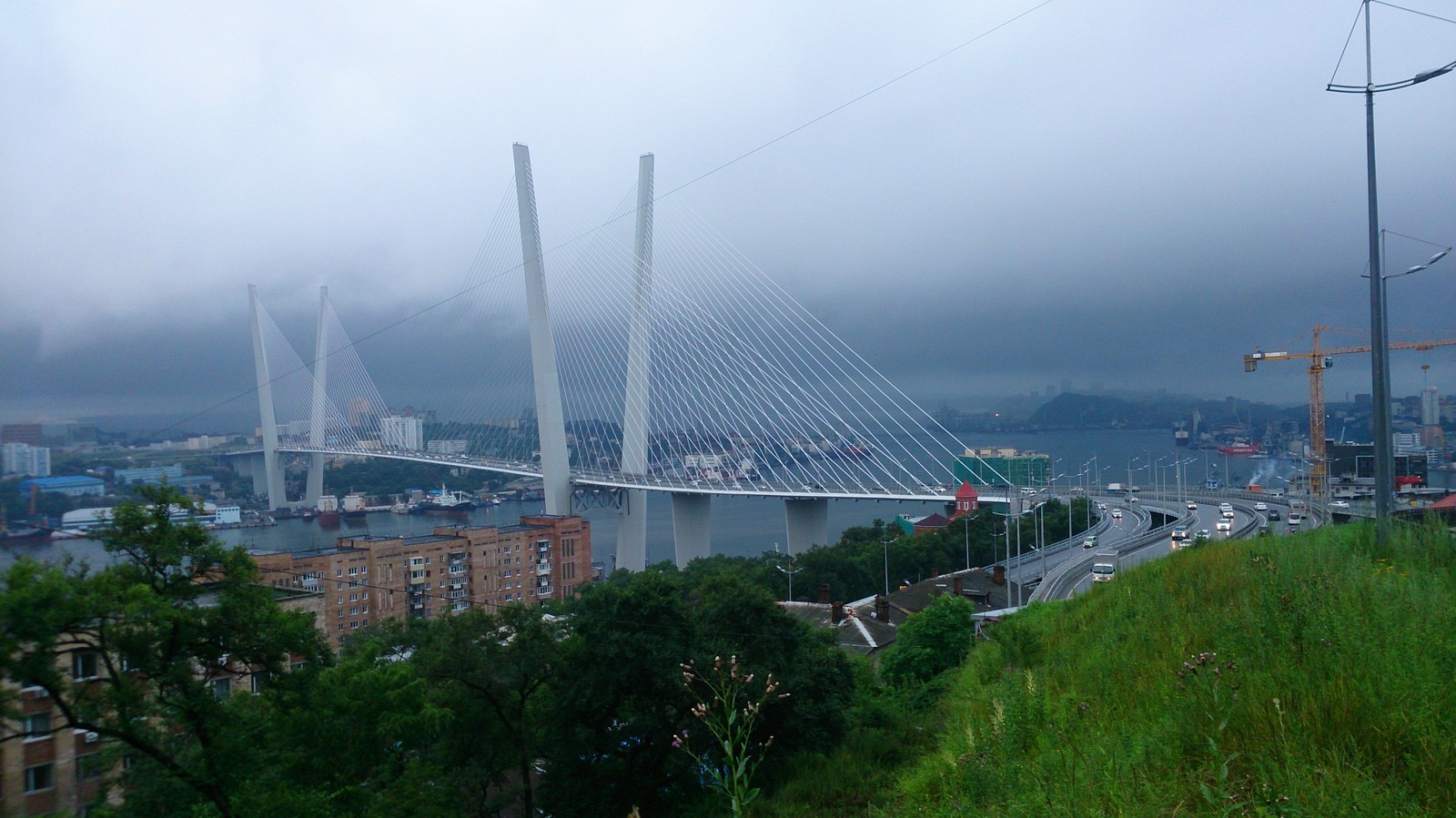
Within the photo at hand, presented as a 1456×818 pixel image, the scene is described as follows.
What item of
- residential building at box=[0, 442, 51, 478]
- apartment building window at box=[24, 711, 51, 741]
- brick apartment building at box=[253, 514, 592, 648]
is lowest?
brick apartment building at box=[253, 514, 592, 648]

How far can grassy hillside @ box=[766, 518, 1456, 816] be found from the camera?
1.56 meters

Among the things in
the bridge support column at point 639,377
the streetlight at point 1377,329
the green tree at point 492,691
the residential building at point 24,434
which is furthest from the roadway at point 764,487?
the residential building at point 24,434

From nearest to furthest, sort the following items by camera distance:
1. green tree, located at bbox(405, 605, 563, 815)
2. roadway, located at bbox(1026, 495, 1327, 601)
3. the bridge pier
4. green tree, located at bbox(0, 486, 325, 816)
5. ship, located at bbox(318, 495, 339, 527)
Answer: green tree, located at bbox(0, 486, 325, 816) < green tree, located at bbox(405, 605, 563, 815) < roadway, located at bbox(1026, 495, 1327, 601) < the bridge pier < ship, located at bbox(318, 495, 339, 527)

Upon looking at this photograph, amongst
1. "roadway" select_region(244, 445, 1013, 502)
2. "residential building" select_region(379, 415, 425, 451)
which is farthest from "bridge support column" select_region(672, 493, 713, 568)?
"residential building" select_region(379, 415, 425, 451)

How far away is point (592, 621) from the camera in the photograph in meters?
6.16

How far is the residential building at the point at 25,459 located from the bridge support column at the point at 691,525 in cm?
1440

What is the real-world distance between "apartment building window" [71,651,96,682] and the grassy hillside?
3301mm

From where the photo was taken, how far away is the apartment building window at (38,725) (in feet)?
10.8

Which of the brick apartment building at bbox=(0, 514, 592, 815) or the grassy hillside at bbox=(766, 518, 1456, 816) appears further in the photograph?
the brick apartment building at bbox=(0, 514, 592, 815)

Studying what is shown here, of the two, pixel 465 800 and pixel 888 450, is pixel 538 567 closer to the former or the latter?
pixel 888 450

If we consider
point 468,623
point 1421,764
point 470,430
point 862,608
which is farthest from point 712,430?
point 1421,764

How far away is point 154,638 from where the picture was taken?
360cm

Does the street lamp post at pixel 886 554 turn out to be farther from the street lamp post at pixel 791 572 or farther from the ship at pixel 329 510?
the ship at pixel 329 510

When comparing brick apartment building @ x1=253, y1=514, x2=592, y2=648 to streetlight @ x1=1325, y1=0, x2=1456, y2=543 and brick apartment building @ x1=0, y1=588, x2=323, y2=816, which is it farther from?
streetlight @ x1=1325, y1=0, x2=1456, y2=543
